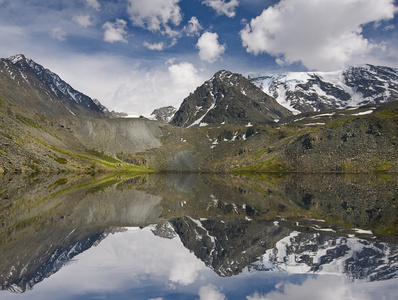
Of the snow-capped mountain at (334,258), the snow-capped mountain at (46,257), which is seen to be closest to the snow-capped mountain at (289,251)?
the snow-capped mountain at (334,258)

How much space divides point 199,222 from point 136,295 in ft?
69.8

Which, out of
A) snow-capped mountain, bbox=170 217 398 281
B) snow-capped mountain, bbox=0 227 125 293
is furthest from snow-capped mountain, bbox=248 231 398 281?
snow-capped mountain, bbox=0 227 125 293

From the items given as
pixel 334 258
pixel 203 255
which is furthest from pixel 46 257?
pixel 334 258

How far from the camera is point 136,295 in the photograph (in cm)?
1505

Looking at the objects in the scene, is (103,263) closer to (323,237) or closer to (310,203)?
A: (323,237)

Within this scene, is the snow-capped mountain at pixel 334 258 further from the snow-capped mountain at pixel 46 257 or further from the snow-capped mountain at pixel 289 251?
the snow-capped mountain at pixel 46 257

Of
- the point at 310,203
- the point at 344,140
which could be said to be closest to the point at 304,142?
the point at 344,140

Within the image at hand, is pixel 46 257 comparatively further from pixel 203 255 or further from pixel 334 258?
pixel 334 258

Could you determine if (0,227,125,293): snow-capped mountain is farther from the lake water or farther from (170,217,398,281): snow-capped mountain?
(170,217,398,281): snow-capped mountain

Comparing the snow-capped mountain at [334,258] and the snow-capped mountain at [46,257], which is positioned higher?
the snow-capped mountain at [46,257]

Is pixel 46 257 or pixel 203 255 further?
pixel 203 255

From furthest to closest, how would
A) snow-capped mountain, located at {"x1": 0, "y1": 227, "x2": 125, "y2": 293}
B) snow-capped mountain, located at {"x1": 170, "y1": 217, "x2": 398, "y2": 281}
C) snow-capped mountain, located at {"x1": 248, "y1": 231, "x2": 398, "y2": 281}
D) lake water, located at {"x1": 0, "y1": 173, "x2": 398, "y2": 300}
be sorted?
snow-capped mountain, located at {"x1": 170, "y1": 217, "x2": 398, "y2": 281}, snow-capped mountain, located at {"x1": 248, "y1": 231, "x2": 398, "y2": 281}, snow-capped mountain, located at {"x1": 0, "y1": 227, "x2": 125, "y2": 293}, lake water, located at {"x1": 0, "y1": 173, "x2": 398, "y2": 300}

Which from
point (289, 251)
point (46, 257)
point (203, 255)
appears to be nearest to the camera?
point (46, 257)

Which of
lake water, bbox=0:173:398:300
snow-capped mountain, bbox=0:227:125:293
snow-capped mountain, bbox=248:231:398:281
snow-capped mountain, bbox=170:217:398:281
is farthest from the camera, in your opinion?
snow-capped mountain, bbox=170:217:398:281
